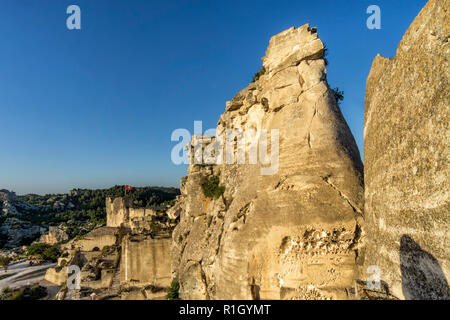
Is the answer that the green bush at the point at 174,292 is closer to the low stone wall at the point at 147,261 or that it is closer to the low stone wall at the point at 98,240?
the low stone wall at the point at 147,261

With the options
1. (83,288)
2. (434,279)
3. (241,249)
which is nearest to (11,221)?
(83,288)

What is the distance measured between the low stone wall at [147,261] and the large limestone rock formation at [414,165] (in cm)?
1396

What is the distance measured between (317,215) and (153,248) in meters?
13.6

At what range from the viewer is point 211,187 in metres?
13.4

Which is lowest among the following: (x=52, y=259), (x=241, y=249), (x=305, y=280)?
(x=52, y=259)

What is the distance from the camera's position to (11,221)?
5822cm

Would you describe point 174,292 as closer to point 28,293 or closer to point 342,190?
point 342,190

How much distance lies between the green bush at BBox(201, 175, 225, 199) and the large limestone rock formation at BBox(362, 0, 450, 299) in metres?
8.27

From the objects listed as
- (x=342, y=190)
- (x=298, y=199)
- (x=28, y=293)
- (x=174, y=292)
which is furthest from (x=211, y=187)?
(x=28, y=293)

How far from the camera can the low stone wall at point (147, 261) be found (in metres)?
15.6

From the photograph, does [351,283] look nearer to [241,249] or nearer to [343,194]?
[343,194]

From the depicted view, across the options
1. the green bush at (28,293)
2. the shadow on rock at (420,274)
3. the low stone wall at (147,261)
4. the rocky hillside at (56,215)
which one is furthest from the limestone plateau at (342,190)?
the rocky hillside at (56,215)

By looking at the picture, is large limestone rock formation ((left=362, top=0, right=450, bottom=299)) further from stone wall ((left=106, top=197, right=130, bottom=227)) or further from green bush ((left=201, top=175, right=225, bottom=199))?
stone wall ((left=106, top=197, right=130, bottom=227))
